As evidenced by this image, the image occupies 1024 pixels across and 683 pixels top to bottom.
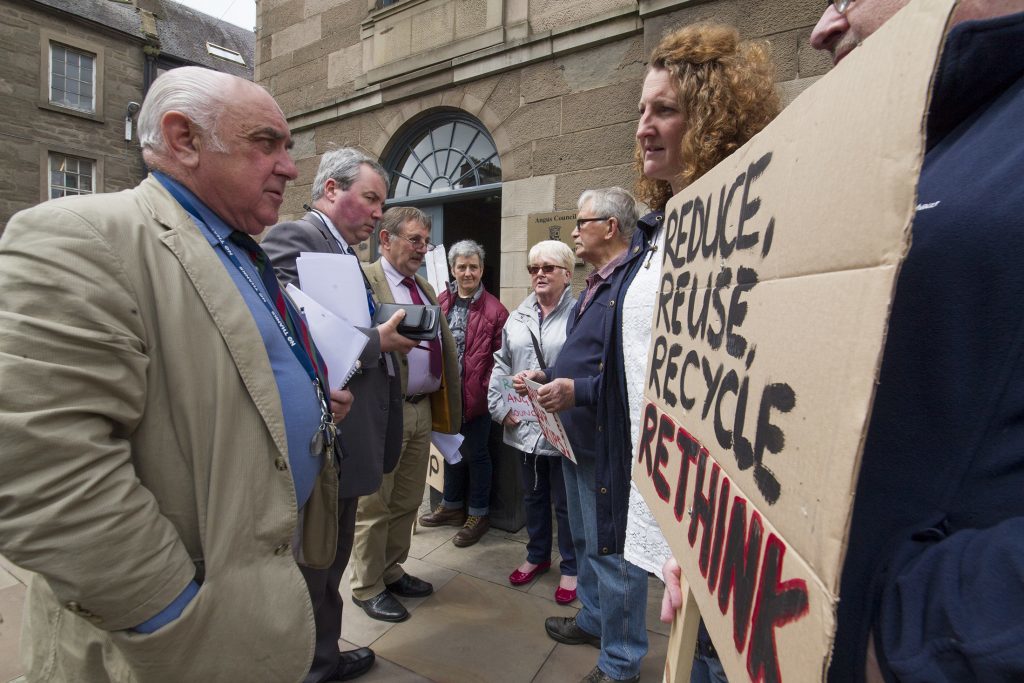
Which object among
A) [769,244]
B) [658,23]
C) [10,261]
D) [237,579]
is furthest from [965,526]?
[658,23]

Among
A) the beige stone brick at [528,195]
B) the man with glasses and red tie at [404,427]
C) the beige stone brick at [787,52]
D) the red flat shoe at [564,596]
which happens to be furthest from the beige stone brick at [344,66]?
the red flat shoe at [564,596]

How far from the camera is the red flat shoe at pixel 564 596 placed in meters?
2.92

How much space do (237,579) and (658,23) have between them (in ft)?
13.3

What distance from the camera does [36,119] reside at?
1451 centimetres

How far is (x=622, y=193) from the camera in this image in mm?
2438

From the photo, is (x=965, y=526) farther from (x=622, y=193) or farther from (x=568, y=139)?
(x=568, y=139)

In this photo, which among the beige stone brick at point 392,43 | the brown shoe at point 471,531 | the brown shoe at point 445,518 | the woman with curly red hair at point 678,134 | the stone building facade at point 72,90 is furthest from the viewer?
the stone building facade at point 72,90

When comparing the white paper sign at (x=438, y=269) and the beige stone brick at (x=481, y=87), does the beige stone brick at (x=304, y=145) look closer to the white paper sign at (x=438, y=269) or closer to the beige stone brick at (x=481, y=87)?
the beige stone brick at (x=481, y=87)

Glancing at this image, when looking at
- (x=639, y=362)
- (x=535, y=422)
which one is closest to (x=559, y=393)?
(x=639, y=362)

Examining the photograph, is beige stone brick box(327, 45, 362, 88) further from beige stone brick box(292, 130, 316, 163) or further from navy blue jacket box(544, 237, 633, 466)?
navy blue jacket box(544, 237, 633, 466)

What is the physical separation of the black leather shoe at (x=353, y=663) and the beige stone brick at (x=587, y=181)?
10.6 feet

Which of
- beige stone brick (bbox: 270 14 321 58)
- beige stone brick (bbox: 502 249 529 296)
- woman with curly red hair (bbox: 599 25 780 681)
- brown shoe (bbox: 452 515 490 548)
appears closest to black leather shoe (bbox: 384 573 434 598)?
brown shoe (bbox: 452 515 490 548)

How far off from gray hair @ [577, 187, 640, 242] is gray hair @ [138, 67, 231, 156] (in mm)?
1562

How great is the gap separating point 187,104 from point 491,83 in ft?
12.5
